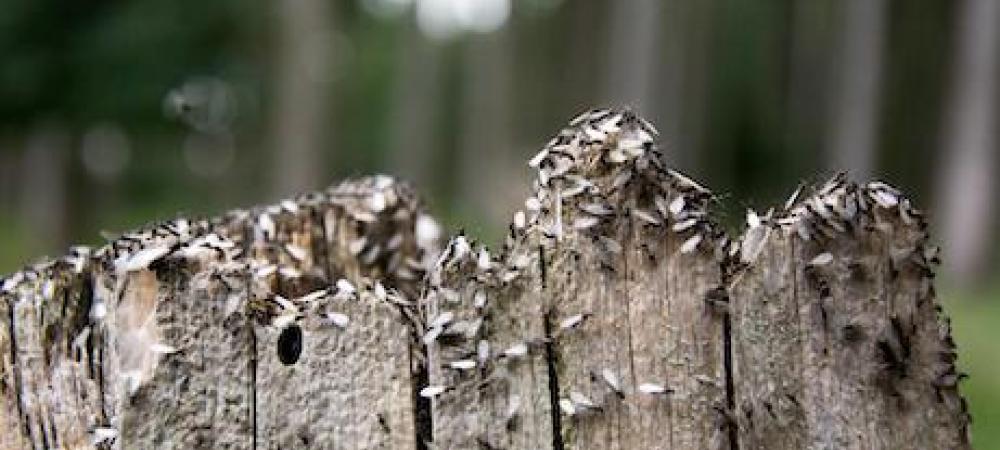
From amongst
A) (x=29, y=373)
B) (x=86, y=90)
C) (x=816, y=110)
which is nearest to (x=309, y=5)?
(x=86, y=90)

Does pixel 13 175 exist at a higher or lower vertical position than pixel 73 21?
higher

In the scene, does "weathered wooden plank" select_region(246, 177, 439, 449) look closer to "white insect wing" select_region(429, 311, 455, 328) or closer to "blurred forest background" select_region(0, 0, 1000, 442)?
"white insect wing" select_region(429, 311, 455, 328)

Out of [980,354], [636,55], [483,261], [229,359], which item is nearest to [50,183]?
[636,55]

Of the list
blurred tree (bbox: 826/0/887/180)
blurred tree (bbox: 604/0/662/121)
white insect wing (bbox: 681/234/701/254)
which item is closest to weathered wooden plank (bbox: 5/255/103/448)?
white insect wing (bbox: 681/234/701/254)

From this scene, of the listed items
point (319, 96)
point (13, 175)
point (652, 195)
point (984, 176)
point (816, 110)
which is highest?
point (13, 175)

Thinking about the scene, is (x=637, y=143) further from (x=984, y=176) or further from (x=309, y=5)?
(x=309, y=5)

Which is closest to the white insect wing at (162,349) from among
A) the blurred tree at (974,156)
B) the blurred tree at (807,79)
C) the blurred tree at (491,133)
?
the blurred tree at (974,156)
